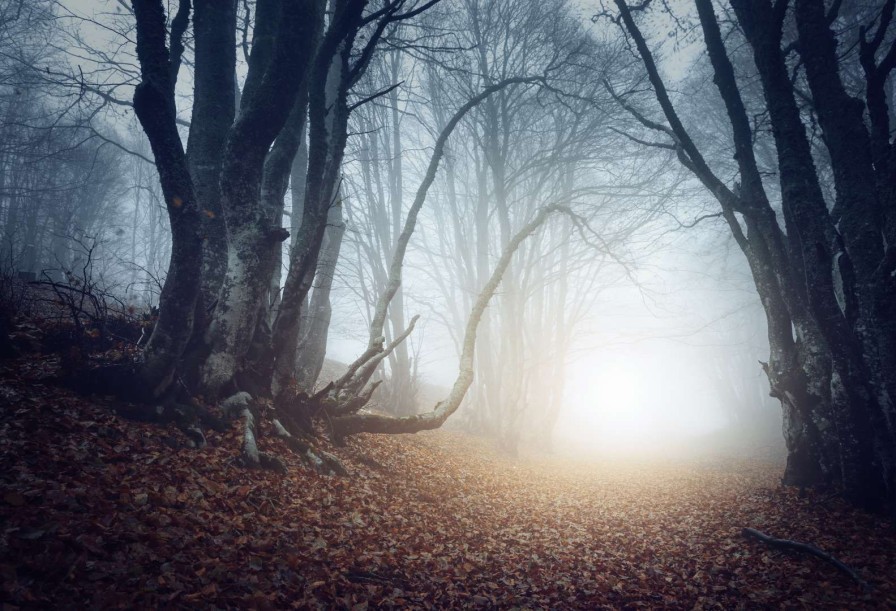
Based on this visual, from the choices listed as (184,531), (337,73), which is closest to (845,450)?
(184,531)

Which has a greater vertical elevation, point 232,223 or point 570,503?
point 232,223

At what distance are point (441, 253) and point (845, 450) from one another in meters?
13.0

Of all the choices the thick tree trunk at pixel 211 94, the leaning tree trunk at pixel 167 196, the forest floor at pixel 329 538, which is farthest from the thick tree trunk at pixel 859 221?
the thick tree trunk at pixel 211 94

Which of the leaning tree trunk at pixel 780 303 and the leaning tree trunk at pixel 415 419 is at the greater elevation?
the leaning tree trunk at pixel 780 303

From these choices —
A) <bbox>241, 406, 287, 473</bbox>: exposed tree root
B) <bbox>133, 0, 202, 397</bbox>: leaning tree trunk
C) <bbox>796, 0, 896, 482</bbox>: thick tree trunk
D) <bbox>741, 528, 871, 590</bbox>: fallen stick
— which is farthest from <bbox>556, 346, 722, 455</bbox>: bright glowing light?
<bbox>133, 0, 202, 397</bbox>: leaning tree trunk

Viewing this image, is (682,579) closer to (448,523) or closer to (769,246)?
(448,523)

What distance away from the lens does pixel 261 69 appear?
5512mm

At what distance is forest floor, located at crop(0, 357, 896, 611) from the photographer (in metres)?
2.21

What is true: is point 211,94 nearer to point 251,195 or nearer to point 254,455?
point 251,195

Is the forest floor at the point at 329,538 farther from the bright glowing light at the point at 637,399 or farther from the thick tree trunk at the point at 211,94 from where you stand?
the bright glowing light at the point at 637,399

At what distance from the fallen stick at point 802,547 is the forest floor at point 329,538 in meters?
0.08

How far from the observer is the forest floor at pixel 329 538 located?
7.25 feet

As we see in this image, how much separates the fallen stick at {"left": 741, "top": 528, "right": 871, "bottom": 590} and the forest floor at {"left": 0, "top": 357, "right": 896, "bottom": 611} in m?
0.08

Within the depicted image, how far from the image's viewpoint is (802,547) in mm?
3773
